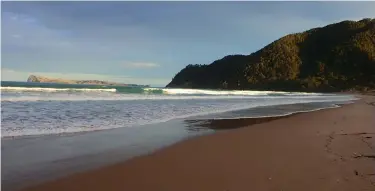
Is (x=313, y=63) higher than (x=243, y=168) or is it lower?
higher

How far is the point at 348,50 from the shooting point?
329 ft

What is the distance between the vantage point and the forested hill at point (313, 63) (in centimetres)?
9388

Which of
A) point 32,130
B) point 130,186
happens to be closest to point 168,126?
point 32,130

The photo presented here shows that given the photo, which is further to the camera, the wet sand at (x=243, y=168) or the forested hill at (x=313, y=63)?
the forested hill at (x=313, y=63)

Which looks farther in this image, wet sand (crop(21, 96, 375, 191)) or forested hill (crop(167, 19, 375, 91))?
forested hill (crop(167, 19, 375, 91))

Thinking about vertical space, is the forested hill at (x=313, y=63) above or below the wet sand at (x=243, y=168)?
above

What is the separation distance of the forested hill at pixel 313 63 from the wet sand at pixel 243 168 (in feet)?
282

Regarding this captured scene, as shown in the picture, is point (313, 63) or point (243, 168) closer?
point (243, 168)

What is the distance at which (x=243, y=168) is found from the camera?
5523 millimetres

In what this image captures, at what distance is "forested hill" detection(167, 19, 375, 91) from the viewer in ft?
308

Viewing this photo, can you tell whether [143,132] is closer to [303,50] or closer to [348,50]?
[348,50]

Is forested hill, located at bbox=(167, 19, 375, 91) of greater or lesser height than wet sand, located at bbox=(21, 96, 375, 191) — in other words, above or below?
above

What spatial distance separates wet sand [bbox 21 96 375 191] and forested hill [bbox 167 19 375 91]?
8602 centimetres

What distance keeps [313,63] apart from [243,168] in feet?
360
